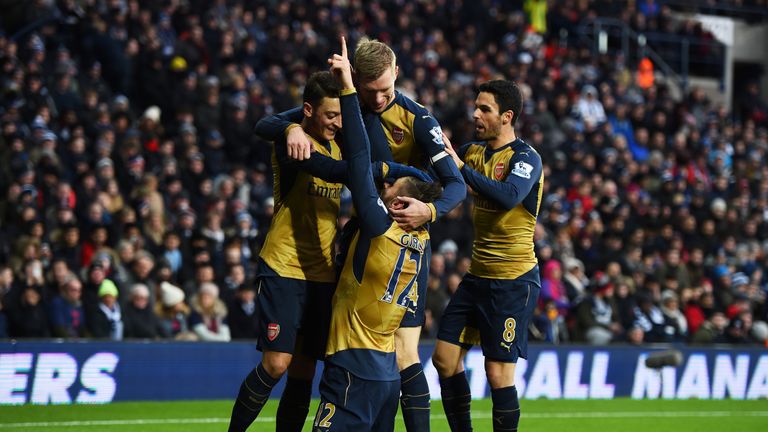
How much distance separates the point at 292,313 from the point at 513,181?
5.58ft

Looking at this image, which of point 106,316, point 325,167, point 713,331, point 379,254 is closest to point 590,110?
point 713,331

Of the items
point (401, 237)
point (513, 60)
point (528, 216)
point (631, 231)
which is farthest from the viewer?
point (513, 60)

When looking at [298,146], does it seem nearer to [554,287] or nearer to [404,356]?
[404,356]

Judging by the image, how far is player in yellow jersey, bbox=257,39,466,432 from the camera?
7.17 meters

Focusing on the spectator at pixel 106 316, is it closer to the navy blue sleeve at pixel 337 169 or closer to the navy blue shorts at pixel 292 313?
the navy blue shorts at pixel 292 313

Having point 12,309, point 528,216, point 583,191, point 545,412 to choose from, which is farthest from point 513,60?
point 528,216

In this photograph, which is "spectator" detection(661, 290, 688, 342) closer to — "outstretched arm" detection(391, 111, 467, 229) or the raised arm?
"outstretched arm" detection(391, 111, 467, 229)

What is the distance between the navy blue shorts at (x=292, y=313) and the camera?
7391 mm

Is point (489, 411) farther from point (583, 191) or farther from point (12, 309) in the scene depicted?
point (583, 191)

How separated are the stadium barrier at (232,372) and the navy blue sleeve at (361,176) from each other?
6.60 meters

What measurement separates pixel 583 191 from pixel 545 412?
7.70m

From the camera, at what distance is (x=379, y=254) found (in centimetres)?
632

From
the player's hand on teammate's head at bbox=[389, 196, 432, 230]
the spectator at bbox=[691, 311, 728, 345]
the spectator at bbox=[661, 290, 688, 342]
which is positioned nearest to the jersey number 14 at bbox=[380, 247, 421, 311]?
the player's hand on teammate's head at bbox=[389, 196, 432, 230]

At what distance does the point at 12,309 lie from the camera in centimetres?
1282
